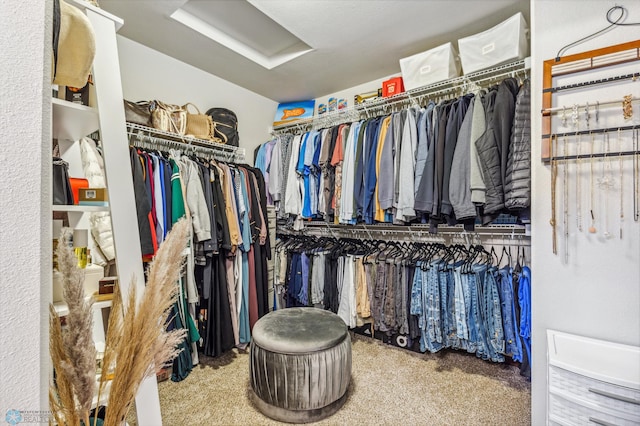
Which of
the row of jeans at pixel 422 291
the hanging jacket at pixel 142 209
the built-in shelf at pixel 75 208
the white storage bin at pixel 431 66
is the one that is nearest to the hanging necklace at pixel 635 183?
the row of jeans at pixel 422 291

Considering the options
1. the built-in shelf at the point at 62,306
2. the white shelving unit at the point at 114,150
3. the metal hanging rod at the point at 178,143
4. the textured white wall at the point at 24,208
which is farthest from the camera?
the metal hanging rod at the point at 178,143

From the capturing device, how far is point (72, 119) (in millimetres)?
1077

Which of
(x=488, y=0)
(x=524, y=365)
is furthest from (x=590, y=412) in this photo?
(x=488, y=0)

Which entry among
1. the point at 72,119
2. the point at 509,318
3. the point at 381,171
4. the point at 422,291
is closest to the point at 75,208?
the point at 72,119

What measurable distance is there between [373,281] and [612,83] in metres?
1.83

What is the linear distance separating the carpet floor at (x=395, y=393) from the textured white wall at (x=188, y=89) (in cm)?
227

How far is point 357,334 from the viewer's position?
269cm

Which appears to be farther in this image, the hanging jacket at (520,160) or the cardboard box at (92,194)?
the hanging jacket at (520,160)

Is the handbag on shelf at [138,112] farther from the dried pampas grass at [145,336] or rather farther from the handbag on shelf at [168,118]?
the dried pampas grass at [145,336]

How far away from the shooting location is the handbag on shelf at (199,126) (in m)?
2.46

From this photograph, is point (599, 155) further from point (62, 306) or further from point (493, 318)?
point (62, 306)

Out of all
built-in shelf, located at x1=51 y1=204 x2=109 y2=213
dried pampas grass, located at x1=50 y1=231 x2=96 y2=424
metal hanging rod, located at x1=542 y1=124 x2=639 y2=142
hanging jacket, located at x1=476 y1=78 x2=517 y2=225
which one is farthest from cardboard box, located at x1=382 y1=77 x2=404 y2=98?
dried pampas grass, located at x1=50 y1=231 x2=96 y2=424

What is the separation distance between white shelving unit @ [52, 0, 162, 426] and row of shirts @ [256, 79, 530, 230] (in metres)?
1.66

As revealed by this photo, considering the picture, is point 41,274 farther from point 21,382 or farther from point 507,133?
point 507,133
